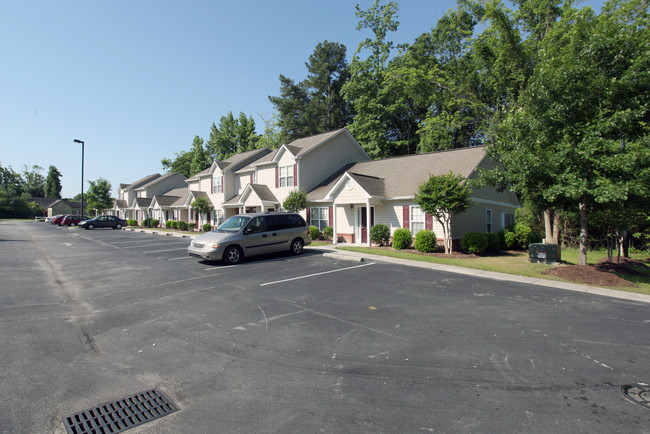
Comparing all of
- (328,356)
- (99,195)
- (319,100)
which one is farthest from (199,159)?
(328,356)

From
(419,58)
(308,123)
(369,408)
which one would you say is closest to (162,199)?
(308,123)

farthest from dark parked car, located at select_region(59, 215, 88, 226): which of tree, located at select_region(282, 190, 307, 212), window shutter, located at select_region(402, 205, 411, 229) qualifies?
window shutter, located at select_region(402, 205, 411, 229)

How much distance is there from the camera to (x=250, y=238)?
1302 centimetres

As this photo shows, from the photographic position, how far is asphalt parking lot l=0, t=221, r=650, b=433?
10.6 ft

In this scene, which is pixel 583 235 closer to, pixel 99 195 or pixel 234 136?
pixel 234 136

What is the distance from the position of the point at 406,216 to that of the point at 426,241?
8.82ft

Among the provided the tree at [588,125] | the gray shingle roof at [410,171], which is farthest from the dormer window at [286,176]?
the tree at [588,125]

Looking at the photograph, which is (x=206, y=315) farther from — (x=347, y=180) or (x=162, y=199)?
(x=162, y=199)

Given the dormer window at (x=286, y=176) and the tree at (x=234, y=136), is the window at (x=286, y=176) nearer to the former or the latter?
the dormer window at (x=286, y=176)

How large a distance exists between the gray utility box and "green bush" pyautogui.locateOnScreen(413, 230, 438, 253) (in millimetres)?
4257

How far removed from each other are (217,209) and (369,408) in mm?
32553

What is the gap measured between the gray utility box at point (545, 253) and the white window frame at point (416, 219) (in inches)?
211

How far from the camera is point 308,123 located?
141 feet

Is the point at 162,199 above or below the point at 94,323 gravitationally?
above
